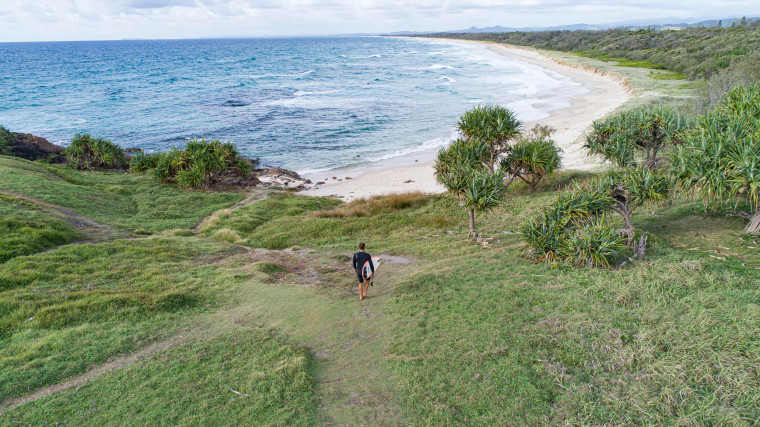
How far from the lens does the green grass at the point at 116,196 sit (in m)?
20.9

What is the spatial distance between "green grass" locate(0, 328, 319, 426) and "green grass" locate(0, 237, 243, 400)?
106cm

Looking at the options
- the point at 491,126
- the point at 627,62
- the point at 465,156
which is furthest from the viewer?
the point at 627,62

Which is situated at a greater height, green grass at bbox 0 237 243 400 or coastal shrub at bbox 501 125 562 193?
coastal shrub at bbox 501 125 562 193

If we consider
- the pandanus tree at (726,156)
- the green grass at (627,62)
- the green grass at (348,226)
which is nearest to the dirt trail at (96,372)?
the green grass at (348,226)

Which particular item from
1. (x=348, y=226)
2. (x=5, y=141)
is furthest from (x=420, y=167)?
(x=5, y=141)

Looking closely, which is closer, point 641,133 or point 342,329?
point 342,329

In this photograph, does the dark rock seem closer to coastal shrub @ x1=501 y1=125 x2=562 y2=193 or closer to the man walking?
the man walking

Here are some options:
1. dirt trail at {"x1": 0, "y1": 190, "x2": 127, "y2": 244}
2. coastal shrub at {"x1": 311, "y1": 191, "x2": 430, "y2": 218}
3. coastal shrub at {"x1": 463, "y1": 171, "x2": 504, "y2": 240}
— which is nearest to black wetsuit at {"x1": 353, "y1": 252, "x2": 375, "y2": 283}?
coastal shrub at {"x1": 463, "y1": 171, "x2": 504, "y2": 240}

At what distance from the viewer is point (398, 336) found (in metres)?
10.4

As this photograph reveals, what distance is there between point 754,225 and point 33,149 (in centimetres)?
4528

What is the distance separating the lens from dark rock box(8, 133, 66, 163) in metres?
32.1

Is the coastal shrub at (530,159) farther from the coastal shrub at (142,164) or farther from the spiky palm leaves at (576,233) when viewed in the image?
the coastal shrub at (142,164)

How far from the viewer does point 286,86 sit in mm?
85750

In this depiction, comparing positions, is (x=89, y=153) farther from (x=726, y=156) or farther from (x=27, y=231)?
(x=726, y=156)
